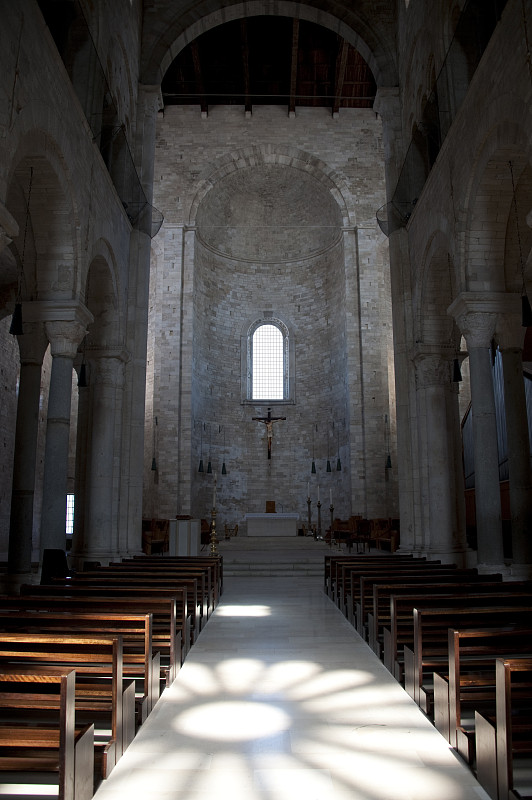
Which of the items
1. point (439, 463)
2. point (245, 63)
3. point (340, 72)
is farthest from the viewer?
point (340, 72)

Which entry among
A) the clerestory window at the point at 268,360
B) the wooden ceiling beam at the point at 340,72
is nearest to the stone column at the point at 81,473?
the clerestory window at the point at 268,360

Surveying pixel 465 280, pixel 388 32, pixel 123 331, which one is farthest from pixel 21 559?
pixel 388 32

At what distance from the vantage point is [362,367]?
2534 centimetres

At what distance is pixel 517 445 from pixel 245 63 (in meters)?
18.5

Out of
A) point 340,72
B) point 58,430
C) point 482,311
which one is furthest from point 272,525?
point 340,72

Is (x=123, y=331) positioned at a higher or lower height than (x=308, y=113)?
lower

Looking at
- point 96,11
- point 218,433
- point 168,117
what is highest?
point 168,117

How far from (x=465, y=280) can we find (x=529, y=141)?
11.9 ft

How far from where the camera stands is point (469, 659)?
5.16 m

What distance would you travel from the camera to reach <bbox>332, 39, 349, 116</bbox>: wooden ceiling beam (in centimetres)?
2279

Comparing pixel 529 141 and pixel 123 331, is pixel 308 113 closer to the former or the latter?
pixel 123 331

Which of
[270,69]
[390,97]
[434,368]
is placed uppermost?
[270,69]

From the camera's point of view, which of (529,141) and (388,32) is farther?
(388,32)

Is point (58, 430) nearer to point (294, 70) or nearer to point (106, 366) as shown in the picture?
point (106, 366)
